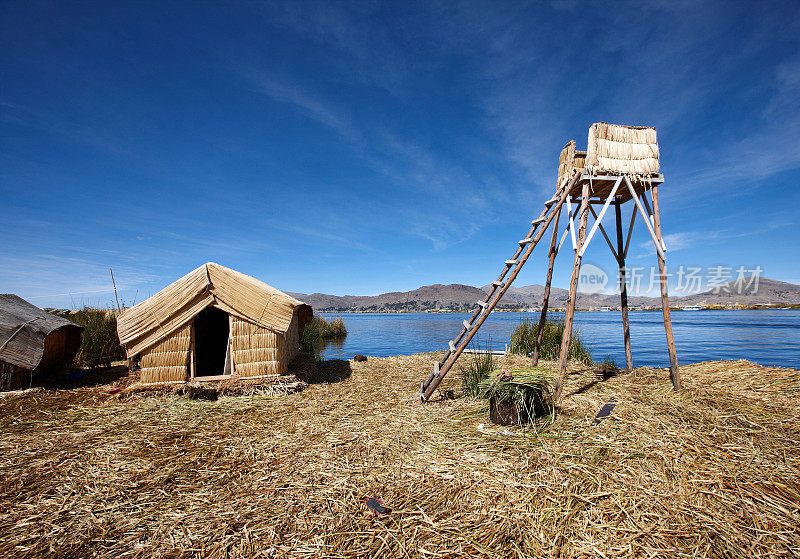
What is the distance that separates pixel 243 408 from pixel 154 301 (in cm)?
348

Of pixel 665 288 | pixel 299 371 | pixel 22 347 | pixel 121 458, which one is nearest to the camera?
pixel 121 458

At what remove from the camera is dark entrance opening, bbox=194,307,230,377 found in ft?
35.5

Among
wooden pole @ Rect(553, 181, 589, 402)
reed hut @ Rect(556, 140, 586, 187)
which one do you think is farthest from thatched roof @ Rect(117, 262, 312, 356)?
reed hut @ Rect(556, 140, 586, 187)

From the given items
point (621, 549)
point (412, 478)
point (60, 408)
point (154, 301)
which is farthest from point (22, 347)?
point (621, 549)

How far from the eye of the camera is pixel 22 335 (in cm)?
770

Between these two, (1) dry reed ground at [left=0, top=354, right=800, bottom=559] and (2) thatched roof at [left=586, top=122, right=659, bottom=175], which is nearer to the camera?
(1) dry reed ground at [left=0, top=354, right=800, bottom=559]

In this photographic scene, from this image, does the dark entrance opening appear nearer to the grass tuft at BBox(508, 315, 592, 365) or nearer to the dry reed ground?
the dry reed ground

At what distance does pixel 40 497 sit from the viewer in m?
3.70

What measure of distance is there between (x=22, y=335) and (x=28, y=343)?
0.21 m

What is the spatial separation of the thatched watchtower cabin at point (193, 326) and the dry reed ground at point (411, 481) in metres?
1.50

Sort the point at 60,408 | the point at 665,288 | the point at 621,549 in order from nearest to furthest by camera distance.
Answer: the point at 621,549
the point at 60,408
the point at 665,288

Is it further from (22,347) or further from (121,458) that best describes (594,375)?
(22,347)

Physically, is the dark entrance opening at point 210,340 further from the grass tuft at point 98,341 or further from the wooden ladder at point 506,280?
the wooden ladder at point 506,280

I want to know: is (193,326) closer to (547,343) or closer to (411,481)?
(411,481)
